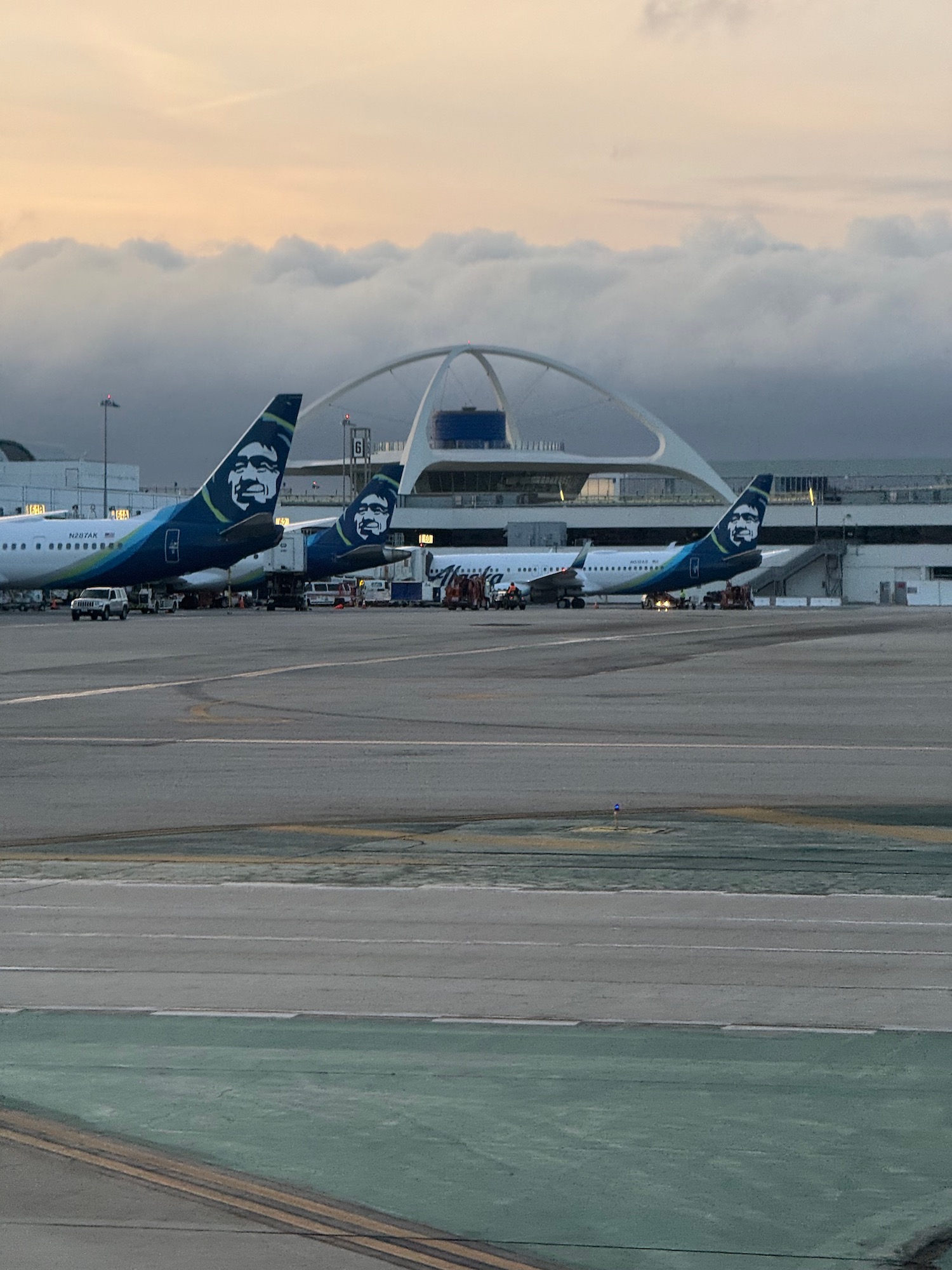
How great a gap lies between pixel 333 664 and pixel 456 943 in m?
37.2

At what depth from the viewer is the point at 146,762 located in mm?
24781

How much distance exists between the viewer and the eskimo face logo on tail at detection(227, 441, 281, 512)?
87438mm

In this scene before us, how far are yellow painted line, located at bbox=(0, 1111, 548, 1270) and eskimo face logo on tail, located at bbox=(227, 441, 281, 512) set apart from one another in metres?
80.8

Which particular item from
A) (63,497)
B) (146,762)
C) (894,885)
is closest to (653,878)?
(894,885)

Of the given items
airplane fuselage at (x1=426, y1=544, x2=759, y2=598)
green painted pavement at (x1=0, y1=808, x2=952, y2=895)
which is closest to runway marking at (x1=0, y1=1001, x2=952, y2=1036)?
green painted pavement at (x1=0, y1=808, x2=952, y2=895)

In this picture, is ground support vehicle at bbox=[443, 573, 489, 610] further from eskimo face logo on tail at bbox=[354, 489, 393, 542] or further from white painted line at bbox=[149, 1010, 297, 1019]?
white painted line at bbox=[149, 1010, 297, 1019]

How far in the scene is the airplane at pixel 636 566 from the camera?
120m

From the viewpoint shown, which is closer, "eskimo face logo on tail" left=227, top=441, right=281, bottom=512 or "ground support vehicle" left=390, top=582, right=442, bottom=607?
"eskimo face logo on tail" left=227, top=441, right=281, bottom=512

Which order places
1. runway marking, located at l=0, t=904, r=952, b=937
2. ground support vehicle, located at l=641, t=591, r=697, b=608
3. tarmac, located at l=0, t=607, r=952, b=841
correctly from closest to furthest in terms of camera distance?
runway marking, located at l=0, t=904, r=952, b=937
tarmac, located at l=0, t=607, r=952, b=841
ground support vehicle, located at l=641, t=591, r=697, b=608

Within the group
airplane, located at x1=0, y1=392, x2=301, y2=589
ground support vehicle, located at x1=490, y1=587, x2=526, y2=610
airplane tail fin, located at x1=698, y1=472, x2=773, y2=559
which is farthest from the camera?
ground support vehicle, located at x1=490, y1=587, x2=526, y2=610

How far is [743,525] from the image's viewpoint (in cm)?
12081

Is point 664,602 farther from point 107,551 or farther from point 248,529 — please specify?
point 107,551

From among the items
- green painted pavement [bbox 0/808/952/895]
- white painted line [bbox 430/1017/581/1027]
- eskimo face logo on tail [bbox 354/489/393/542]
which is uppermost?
eskimo face logo on tail [bbox 354/489/393/542]

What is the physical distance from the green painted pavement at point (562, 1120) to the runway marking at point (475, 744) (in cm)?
1728
